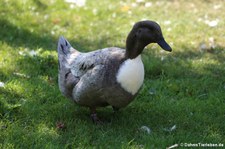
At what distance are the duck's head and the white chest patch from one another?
9 centimetres

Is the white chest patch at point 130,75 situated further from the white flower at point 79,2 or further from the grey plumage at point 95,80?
the white flower at point 79,2

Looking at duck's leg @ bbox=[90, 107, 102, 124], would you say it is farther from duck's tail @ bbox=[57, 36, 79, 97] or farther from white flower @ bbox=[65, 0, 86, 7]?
white flower @ bbox=[65, 0, 86, 7]

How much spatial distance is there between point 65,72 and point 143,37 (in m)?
1.20

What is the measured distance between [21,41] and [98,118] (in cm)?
337

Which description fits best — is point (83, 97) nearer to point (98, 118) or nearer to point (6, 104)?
point (98, 118)

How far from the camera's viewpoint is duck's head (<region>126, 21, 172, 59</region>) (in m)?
4.45

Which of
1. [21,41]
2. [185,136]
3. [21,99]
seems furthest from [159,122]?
[21,41]

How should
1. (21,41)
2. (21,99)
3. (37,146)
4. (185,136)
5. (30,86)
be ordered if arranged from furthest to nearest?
(21,41) → (30,86) → (21,99) → (185,136) → (37,146)

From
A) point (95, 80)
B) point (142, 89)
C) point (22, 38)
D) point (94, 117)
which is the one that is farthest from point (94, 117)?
point (22, 38)

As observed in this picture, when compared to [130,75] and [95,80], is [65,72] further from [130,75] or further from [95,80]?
[130,75]

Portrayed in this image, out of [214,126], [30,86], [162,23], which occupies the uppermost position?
[30,86]

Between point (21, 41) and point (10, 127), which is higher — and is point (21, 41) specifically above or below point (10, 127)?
below

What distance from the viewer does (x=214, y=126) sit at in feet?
16.1

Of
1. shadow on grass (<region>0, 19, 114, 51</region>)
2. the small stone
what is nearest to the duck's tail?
the small stone
